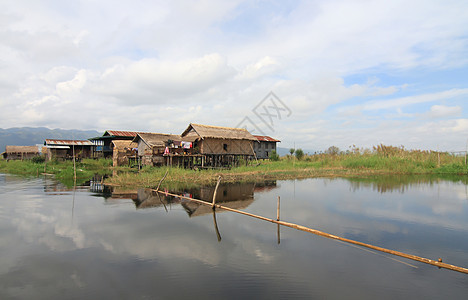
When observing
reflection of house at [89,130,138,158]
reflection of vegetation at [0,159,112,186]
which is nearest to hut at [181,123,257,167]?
reflection of vegetation at [0,159,112,186]

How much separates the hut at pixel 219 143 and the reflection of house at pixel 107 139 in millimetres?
12252

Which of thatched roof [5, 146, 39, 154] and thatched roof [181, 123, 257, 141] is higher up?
thatched roof [181, 123, 257, 141]

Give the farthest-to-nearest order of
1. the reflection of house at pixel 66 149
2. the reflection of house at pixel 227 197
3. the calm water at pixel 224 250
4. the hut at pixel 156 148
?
the reflection of house at pixel 66 149 < the hut at pixel 156 148 < the reflection of house at pixel 227 197 < the calm water at pixel 224 250

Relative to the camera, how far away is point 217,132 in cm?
2317

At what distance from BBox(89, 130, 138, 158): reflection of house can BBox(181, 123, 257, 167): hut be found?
12252mm

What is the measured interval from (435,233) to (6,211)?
12.3m

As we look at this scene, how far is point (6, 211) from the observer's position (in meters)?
9.20

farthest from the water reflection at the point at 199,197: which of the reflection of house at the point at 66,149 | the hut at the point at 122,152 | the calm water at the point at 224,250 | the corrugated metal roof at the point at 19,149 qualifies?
the corrugated metal roof at the point at 19,149

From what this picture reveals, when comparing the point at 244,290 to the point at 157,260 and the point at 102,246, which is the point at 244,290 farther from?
the point at 102,246

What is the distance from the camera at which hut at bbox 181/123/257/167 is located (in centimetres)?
2197

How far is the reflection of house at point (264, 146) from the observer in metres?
36.4

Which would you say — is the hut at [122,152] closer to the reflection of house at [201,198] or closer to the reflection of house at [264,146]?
the reflection of house at [264,146]

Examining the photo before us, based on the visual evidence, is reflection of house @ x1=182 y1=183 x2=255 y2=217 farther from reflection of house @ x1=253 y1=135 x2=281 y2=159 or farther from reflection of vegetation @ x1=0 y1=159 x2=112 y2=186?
reflection of house @ x1=253 y1=135 x2=281 y2=159

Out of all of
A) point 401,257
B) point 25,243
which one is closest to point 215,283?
point 401,257
